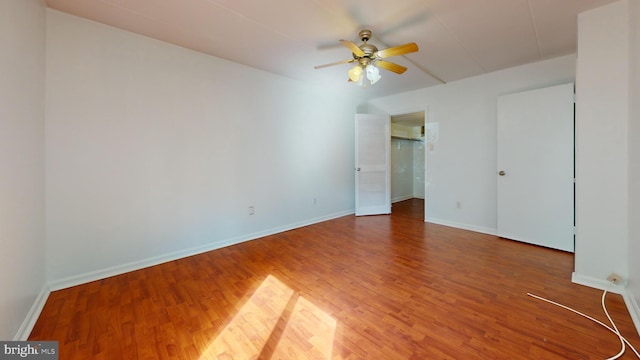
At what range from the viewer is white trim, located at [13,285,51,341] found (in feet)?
4.96

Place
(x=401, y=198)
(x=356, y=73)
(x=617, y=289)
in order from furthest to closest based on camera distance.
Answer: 1. (x=401, y=198)
2. (x=356, y=73)
3. (x=617, y=289)

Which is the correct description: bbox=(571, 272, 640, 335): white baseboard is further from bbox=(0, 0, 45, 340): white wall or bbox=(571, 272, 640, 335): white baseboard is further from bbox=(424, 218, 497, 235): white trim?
bbox=(0, 0, 45, 340): white wall

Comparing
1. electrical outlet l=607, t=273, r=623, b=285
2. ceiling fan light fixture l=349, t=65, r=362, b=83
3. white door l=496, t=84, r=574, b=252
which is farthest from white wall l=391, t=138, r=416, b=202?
electrical outlet l=607, t=273, r=623, b=285

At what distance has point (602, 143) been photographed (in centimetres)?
205

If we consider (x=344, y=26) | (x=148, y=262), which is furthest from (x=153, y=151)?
(x=344, y=26)

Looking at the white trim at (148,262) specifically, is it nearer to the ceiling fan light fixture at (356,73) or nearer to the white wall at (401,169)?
the ceiling fan light fixture at (356,73)

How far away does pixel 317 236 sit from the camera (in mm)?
3592

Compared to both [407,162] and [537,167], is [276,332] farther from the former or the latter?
[407,162]

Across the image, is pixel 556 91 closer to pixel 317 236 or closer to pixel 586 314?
pixel 586 314

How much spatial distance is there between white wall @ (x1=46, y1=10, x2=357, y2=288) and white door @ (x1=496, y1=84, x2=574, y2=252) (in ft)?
10.0

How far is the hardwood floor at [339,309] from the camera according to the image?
145 centimetres

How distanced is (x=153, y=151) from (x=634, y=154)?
14.0 feet

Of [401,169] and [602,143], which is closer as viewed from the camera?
[602,143]

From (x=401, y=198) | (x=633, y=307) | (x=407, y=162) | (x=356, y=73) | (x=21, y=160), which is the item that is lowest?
(x=633, y=307)
